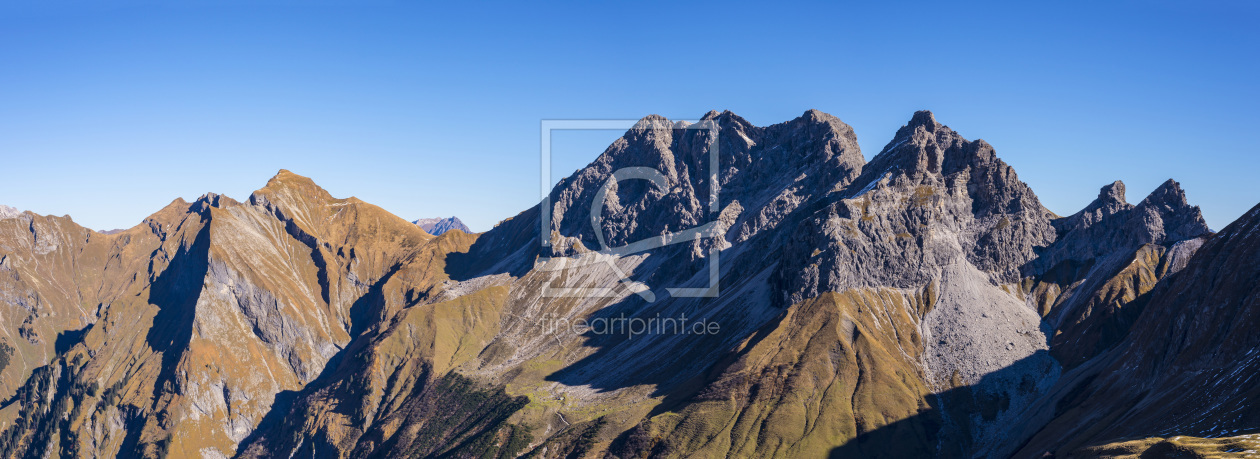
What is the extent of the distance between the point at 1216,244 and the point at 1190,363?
41575mm

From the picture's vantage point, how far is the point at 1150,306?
19788cm

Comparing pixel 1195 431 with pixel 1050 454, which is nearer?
pixel 1195 431

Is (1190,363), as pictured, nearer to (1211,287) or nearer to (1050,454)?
(1211,287)

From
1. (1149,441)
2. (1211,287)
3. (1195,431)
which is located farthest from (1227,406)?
(1211,287)

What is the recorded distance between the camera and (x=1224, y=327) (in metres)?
155

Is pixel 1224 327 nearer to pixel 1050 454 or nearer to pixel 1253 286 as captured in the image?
pixel 1253 286

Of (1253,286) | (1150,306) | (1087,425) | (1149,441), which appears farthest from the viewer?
(1150,306)

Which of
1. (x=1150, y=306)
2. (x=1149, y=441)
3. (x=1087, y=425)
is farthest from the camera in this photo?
(x=1150, y=306)

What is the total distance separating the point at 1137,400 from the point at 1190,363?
13508 millimetres

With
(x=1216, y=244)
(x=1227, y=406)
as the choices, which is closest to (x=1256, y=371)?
(x=1227, y=406)

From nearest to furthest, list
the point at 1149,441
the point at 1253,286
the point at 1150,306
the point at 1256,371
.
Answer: the point at 1149,441 < the point at 1256,371 < the point at 1253,286 < the point at 1150,306

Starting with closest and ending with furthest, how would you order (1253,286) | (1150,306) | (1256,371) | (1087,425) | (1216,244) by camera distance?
(1256,371) < (1253,286) < (1087,425) < (1216,244) < (1150,306)

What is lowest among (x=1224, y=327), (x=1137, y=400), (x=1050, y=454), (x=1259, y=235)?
(x=1050, y=454)

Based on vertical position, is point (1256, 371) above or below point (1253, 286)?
below
